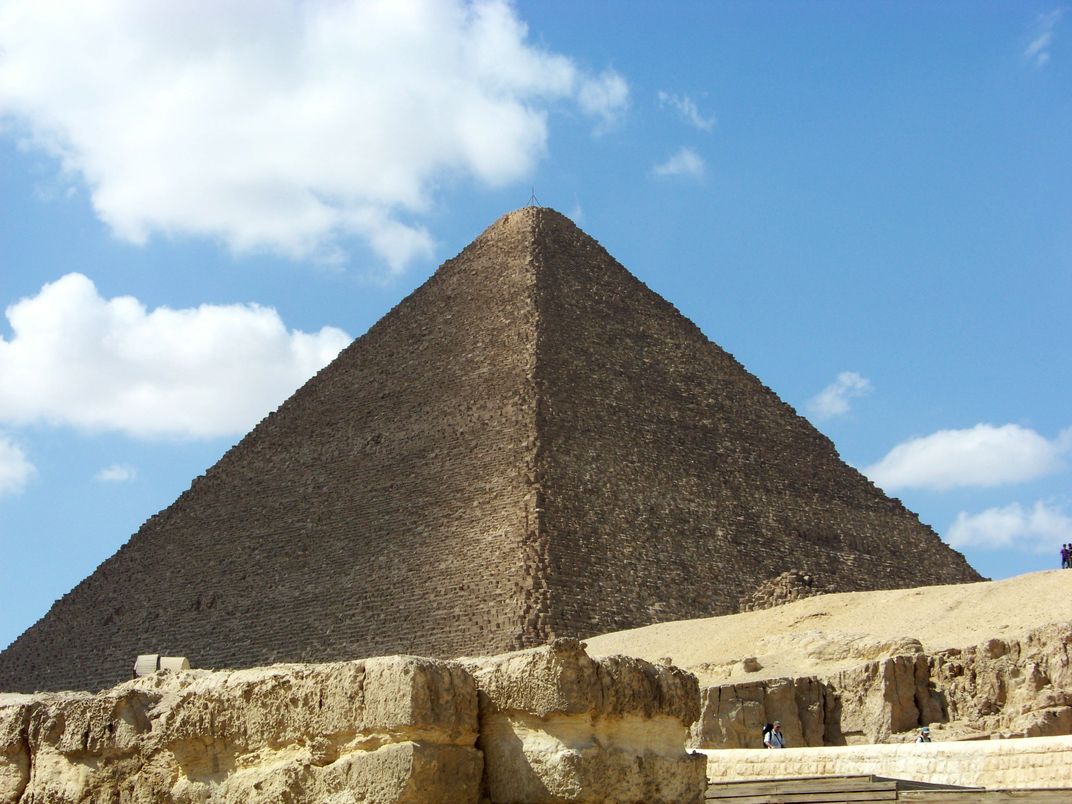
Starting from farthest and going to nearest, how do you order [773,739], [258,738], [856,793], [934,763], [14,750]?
[773,739], [934,763], [856,793], [14,750], [258,738]

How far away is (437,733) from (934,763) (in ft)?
18.5

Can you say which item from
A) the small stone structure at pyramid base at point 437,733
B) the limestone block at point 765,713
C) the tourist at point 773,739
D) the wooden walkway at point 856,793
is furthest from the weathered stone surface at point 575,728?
the limestone block at point 765,713

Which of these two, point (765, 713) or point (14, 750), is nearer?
point (14, 750)

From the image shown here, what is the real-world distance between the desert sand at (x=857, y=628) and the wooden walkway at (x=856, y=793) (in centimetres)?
837

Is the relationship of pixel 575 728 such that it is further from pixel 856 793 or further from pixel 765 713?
pixel 765 713

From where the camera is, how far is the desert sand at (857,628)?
70.0ft

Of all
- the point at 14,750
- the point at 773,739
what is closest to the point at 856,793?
the point at 14,750

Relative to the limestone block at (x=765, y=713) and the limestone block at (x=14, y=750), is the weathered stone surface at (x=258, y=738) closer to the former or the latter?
the limestone block at (x=14, y=750)

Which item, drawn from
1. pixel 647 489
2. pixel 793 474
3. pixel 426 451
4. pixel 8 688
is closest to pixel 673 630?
pixel 647 489

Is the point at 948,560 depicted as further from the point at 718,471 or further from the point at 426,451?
the point at 426,451

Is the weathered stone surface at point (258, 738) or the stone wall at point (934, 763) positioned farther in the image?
the stone wall at point (934, 763)

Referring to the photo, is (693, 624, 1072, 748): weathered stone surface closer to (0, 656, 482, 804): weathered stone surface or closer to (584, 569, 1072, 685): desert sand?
(584, 569, 1072, 685): desert sand

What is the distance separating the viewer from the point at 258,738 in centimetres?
517

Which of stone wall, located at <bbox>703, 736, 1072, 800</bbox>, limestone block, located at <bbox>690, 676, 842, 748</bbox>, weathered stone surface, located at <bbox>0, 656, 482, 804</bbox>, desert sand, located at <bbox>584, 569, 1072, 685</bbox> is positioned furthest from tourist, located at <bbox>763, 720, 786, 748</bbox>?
weathered stone surface, located at <bbox>0, 656, 482, 804</bbox>
